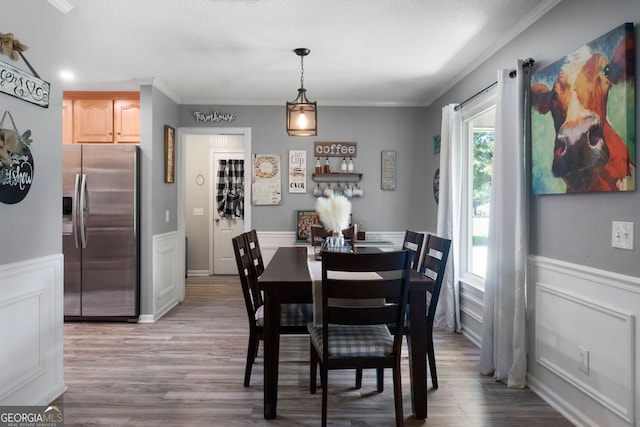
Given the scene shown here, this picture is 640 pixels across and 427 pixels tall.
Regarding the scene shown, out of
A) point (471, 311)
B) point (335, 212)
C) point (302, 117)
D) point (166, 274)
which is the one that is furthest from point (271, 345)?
point (166, 274)

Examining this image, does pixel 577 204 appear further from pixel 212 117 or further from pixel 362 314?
pixel 212 117

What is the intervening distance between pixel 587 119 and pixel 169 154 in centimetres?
401

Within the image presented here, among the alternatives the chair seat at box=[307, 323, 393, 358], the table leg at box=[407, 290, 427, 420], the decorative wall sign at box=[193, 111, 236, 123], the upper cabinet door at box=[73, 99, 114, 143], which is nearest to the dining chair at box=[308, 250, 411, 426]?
the chair seat at box=[307, 323, 393, 358]

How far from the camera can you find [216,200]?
6.78 meters

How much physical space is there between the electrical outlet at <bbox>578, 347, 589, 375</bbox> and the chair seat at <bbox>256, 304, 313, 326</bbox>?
1.52m

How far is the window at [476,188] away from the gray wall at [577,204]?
0.78 m

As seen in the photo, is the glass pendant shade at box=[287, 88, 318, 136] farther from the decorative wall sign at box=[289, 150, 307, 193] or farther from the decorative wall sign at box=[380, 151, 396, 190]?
the decorative wall sign at box=[380, 151, 396, 190]

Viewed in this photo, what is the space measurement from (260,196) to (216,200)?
192cm

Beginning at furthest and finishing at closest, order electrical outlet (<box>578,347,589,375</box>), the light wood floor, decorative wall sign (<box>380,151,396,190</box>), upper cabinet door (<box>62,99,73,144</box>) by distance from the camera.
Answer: decorative wall sign (<box>380,151,396,190</box>) → upper cabinet door (<box>62,99,73,144</box>) → the light wood floor → electrical outlet (<box>578,347,589,375</box>)

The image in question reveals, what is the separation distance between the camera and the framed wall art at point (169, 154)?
4.58 meters

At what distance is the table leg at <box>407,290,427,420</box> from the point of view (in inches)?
88.3

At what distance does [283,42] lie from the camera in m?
3.21

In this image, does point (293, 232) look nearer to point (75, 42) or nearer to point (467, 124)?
point (467, 124)

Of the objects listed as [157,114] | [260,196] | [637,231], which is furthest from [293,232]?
[637,231]
